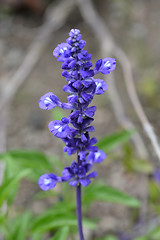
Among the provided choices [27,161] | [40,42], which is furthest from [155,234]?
[40,42]

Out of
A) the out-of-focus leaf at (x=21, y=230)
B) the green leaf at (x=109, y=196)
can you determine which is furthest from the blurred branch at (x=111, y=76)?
the out-of-focus leaf at (x=21, y=230)

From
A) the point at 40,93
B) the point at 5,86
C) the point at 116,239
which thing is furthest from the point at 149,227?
the point at 5,86

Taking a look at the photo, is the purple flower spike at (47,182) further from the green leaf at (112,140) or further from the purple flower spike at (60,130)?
the green leaf at (112,140)

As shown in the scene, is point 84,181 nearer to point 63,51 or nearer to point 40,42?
point 63,51

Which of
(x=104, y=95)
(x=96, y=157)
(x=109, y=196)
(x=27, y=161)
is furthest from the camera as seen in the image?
(x=104, y=95)

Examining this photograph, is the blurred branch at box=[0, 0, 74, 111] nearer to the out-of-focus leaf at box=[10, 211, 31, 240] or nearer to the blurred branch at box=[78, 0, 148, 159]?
the blurred branch at box=[78, 0, 148, 159]

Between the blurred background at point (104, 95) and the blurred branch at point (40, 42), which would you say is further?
the blurred branch at point (40, 42)
